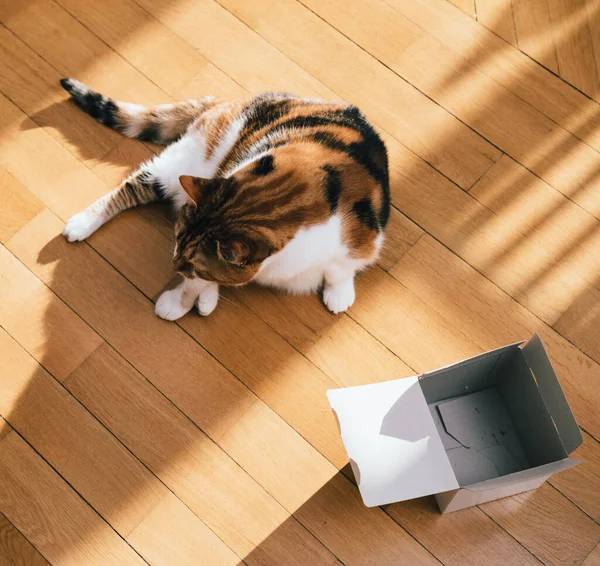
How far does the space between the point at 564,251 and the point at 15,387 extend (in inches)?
61.9

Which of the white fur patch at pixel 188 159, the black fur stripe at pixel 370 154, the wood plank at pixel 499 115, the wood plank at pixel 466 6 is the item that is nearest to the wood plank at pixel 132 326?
the white fur patch at pixel 188 159

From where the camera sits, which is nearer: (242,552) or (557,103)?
(242,552)

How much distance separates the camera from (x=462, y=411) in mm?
1720

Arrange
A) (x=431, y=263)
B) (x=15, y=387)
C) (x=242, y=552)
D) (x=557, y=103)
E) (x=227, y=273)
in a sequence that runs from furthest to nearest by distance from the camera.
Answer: (x=557, y=103) → (x=431, y=263) → (x=15, y=387) → (x=242, y=552) → (x=227, y=273)

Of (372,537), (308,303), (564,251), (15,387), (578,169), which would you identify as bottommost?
(15,387)

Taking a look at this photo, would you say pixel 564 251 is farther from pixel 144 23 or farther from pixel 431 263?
pixel 144 23

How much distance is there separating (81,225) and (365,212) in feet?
2.62

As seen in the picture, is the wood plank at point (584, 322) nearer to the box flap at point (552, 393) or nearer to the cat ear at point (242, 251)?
the box flap at point (552, 393)

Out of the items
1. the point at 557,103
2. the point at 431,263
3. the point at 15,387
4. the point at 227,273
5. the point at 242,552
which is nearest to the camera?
the point at 227,273

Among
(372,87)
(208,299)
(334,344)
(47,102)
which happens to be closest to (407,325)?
(334,344)

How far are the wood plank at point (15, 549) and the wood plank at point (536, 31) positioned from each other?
203 cm

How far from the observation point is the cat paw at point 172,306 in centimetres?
177

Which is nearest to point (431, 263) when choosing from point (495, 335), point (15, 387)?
point (495, 335)

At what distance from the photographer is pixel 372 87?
207 centimetres
